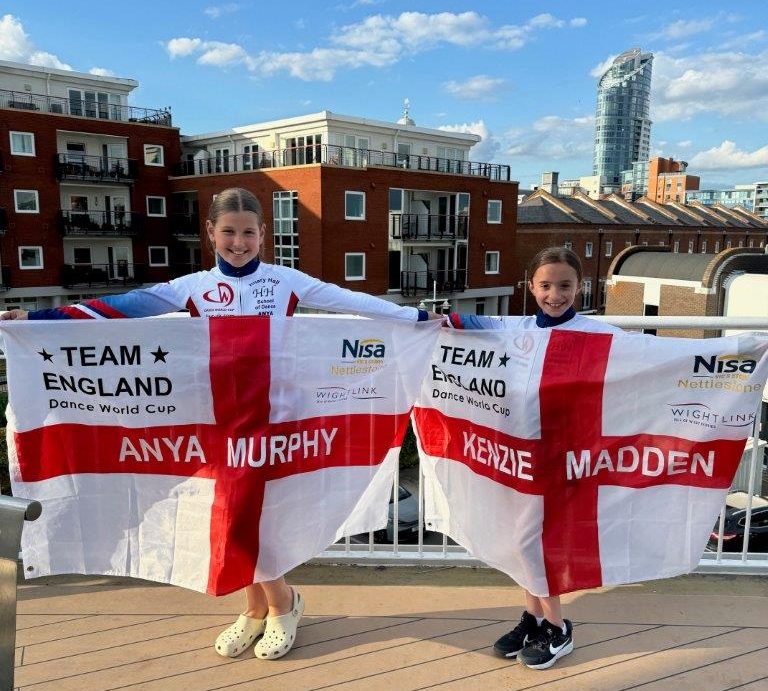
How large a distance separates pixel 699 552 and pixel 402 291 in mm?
29222

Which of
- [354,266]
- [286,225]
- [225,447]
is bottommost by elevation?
[225,447]

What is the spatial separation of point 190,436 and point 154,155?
33089mm

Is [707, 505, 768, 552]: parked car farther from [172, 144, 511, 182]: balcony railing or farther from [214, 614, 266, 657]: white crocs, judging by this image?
[172, 144, 511, 182]: balcony railing

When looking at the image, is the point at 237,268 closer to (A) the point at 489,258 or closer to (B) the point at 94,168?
(B) the point at 94,168

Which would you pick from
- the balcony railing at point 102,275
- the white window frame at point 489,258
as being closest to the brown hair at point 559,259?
the balcony railing at point 102,275

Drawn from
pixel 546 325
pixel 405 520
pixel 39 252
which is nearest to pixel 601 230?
pixel 39 252

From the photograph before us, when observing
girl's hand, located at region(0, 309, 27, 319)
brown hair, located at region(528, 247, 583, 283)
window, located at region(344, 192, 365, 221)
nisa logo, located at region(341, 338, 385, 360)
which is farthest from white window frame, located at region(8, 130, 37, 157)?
brown hair, located at region(528, 247, 583, 283)

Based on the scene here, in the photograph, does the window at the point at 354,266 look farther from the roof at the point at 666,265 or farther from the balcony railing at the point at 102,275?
the roof at the point at 666,265

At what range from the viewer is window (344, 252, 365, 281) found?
28.2 meters

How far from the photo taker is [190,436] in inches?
95.8

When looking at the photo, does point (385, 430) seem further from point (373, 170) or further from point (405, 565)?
point (373, 170)

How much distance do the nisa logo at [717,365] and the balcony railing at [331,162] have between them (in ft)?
84.6

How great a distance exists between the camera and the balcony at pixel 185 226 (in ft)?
105

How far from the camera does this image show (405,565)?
3.23 m
